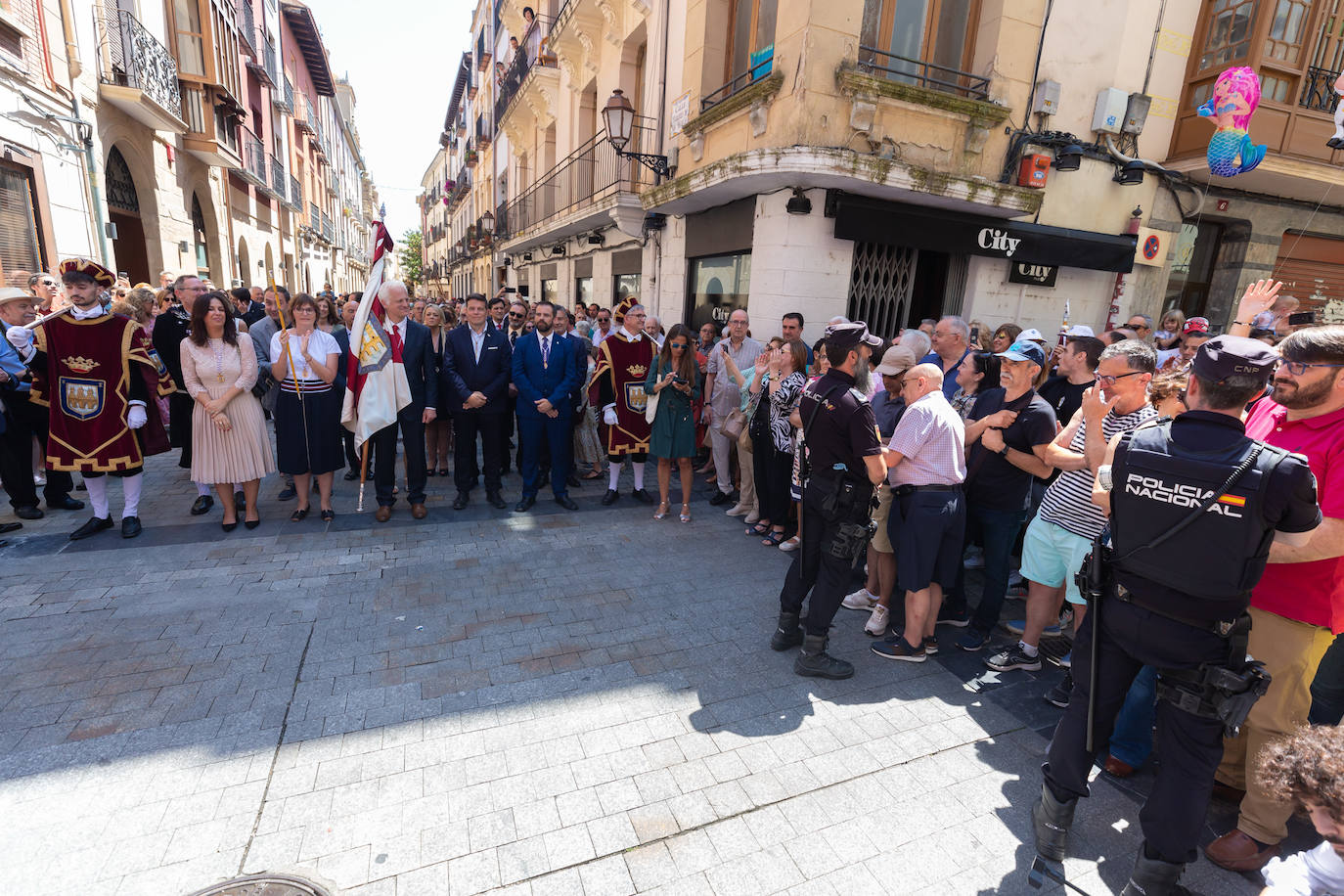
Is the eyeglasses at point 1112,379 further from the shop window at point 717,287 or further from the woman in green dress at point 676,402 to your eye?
the shop window at point 717,287

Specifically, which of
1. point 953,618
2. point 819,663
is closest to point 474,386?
point 819,663

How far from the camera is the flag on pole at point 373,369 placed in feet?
17.7

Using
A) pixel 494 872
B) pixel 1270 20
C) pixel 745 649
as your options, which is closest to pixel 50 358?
pixel 494 872

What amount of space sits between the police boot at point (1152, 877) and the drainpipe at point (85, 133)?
14418mm

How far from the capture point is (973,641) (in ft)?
13.1

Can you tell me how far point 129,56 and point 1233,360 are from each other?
15492mm

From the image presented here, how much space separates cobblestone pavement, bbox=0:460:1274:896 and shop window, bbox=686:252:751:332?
522cm

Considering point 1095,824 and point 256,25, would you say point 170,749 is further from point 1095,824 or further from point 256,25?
point 256,25

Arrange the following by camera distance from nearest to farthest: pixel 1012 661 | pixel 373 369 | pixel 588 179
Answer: pixel 1012 661 < pixel 373 369 < pixel 588 179

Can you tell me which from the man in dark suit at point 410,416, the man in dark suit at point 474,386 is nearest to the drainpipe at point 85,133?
the man in dark suit at point 410,416

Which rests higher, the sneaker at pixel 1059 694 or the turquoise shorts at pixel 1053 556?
the turquoise shorts at pixel 1053 556

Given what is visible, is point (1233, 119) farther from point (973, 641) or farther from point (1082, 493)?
point (973, 641)

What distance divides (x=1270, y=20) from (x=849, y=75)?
588cm

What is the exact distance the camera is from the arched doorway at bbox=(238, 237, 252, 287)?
18281 mm
